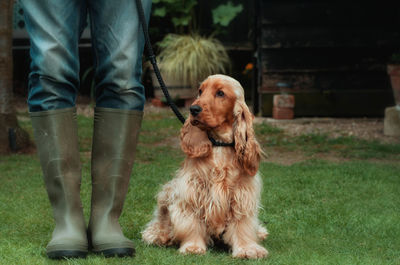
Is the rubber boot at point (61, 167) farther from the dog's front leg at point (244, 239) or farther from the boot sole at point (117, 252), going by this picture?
the dog's front leg at point (244, 239)

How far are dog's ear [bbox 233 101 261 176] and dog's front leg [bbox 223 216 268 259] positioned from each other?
0.23 meters

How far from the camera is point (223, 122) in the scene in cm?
292

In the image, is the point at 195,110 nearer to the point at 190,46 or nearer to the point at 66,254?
the point at 66,254

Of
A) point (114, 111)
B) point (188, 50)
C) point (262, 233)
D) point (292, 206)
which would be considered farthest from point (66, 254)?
point (188, 50)

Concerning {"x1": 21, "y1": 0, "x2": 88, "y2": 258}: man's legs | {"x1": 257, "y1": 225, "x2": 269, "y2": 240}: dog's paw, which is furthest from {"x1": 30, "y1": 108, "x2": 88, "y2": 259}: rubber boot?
{"x1": 257, "y1": 225, "x2": 269, "y2": 240}: dog's paw

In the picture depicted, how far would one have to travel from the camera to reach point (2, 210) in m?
3.74

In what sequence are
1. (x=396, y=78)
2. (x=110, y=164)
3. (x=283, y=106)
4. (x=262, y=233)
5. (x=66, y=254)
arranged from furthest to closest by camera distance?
(x=283, y=106)
(x=396, y=78)
(x=262, y=233)
(x=110, y=164)
(x=66, y=254)

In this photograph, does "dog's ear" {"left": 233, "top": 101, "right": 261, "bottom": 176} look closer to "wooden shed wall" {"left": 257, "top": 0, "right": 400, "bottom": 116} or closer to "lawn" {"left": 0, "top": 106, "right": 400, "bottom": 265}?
"lawn" {"left": 0, "top": 106, "right": 400, "bottom": 265}

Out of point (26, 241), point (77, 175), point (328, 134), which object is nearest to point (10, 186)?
point (26, 241)

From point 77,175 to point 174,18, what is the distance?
7.16 metres

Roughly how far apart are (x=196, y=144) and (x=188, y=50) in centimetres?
648

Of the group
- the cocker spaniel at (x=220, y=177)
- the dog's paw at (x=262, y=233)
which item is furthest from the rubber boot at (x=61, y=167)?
the dog's paw at (x=262, y=233)

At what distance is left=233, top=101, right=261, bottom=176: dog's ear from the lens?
2.88 m

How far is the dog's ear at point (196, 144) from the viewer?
289 cm
